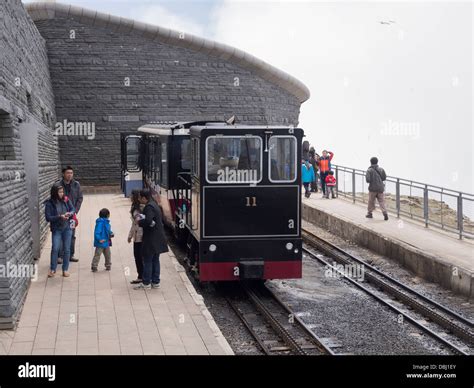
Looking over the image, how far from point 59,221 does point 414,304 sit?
6.20m

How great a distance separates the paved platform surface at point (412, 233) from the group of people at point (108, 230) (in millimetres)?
5815

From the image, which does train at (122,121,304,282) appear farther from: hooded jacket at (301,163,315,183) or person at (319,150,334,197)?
person at (319,150,334,197)

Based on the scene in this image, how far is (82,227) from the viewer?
20.3 m

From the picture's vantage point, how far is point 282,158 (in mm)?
13312

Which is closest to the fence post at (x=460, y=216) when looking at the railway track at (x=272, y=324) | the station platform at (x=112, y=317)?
the railway track at (x=272, y=324)

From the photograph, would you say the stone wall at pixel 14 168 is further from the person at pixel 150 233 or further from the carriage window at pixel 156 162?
→ the carriage window at pixel 156 162

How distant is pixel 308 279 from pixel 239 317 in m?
3.87

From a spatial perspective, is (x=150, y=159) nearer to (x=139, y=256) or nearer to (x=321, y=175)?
(x=321, y=175)

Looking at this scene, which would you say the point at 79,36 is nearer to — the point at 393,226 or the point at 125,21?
the point at 125,21

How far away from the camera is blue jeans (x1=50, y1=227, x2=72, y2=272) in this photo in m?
13.5

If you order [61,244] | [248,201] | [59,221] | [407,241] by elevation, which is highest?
[248,201]

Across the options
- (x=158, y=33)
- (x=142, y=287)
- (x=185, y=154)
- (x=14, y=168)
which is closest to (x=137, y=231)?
(x=142, y=287)

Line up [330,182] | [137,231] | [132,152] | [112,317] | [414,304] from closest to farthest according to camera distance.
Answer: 1. [112,317]
2. [137,231]
3. [414,304]
4. [330,182]
5. [132,152]

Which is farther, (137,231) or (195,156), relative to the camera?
(195,156)
